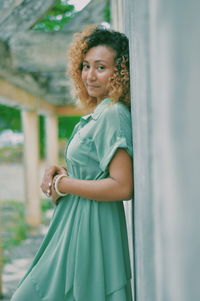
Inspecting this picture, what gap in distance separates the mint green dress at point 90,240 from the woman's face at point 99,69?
8 centimetres

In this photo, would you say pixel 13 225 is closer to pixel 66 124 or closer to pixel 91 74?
pixel 66 124

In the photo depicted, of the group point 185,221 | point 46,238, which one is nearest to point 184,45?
point 185,221

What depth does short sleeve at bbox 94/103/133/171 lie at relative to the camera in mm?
1886

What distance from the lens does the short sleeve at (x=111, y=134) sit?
1.89 metres

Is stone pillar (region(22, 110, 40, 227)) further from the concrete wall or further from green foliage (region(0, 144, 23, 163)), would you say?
the concrete wall

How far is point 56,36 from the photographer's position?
18.2 feet

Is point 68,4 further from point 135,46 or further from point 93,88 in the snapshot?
point 135,46

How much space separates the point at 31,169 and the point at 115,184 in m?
8.64

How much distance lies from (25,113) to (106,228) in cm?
838

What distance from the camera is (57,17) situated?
5570 mm

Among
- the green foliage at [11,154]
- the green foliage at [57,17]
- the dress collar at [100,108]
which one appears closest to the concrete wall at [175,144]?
the dress collar at [100,108]

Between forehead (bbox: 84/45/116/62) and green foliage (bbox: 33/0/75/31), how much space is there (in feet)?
10.5

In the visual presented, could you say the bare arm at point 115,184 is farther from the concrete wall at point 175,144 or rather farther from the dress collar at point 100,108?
the concrete wall at point 175,144

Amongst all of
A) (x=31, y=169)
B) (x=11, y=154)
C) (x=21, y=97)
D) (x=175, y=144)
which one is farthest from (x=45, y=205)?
(x=175, y=144)
